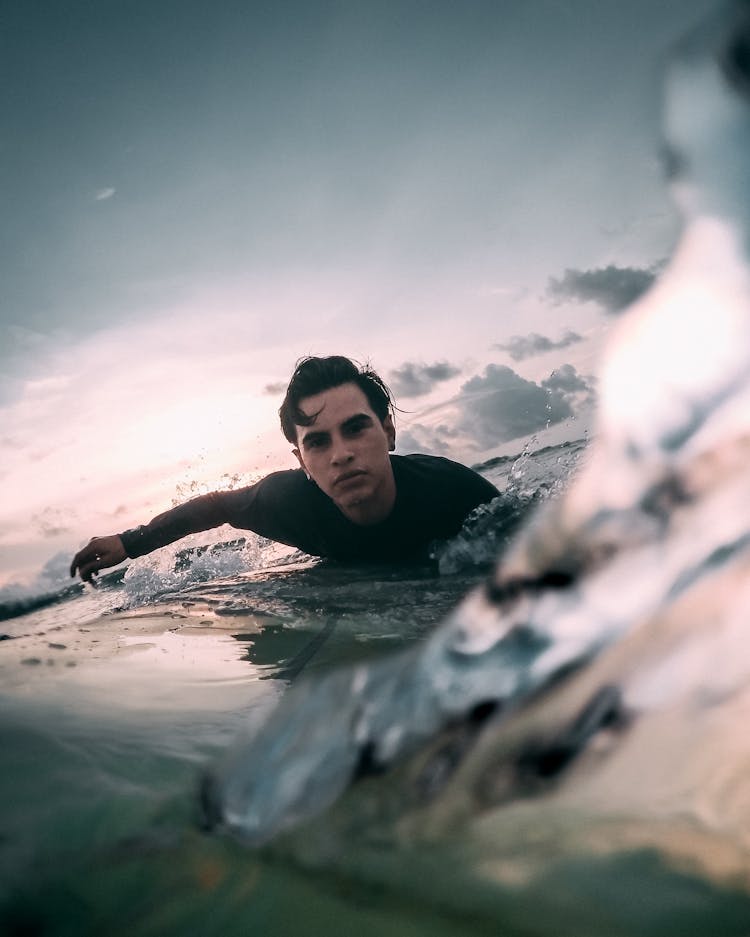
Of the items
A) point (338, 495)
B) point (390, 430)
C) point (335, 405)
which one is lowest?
point (338, 495)

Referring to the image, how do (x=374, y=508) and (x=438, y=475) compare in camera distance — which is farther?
(x=438, y=475)

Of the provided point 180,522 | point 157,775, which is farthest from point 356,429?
point 157,775

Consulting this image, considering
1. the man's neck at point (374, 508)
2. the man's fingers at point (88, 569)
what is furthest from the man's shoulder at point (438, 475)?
the man's fingers at point (88, 569)

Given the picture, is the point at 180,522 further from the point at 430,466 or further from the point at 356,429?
the point at 430,466

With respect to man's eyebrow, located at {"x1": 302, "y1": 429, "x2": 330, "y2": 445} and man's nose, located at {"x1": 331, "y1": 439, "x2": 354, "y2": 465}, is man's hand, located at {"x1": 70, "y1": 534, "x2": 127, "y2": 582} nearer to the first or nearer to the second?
man's eyebrow, located at {"x1": 302, "y1": 429, "x2": 330, "y2": 445}

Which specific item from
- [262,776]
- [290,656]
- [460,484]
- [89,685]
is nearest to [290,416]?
[460,484]

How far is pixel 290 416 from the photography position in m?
4.15

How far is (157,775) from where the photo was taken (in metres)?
0.83

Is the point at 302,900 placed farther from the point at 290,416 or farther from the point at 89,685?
the point at 290,416

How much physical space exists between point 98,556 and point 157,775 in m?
3.60

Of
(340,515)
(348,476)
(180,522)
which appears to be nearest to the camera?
(348,476)

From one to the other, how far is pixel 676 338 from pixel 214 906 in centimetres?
74

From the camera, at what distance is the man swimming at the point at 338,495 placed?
3.75m

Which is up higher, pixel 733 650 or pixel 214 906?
pixel 733 650
